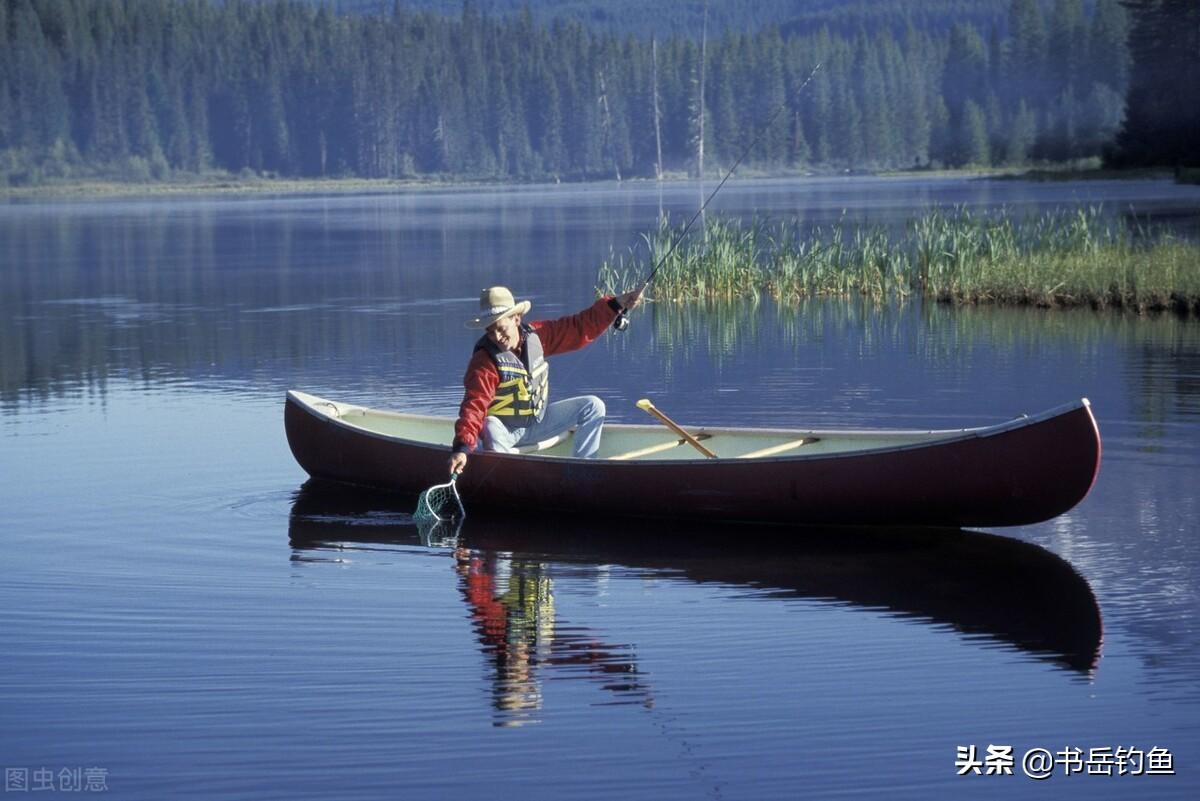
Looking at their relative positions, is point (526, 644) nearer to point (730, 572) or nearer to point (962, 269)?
point (730, 572)

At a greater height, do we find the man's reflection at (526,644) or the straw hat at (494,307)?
the straw hat at (494,307)

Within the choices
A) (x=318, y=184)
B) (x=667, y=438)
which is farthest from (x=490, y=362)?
(x=318, y=184)

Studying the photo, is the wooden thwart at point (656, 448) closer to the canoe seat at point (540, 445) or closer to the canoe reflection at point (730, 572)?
the canoe seat at point (540, 445)

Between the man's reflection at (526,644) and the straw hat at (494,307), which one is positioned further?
the straw hat at (494,307)

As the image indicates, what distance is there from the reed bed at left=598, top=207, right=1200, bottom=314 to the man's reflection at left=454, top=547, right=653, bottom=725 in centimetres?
1194

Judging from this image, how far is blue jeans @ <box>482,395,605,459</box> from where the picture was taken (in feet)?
36.2

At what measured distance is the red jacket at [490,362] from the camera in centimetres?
1064

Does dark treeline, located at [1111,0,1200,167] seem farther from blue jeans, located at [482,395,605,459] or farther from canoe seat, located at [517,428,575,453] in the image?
blue jeans, located at [482,395,605,459]

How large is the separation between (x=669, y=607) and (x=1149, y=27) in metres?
56.6

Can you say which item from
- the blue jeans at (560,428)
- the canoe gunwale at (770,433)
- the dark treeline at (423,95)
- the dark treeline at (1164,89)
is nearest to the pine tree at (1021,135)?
the dark treeline at (423,95)

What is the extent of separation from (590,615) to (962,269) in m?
14.5

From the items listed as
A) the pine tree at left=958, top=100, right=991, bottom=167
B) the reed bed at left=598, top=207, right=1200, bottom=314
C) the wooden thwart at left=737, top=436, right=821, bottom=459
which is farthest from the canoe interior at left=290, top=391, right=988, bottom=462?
the pine tree at left=958, top=100, right=991, bottom=167

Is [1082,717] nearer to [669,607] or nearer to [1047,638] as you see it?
[1047,638]

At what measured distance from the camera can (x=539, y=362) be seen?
11008mm
